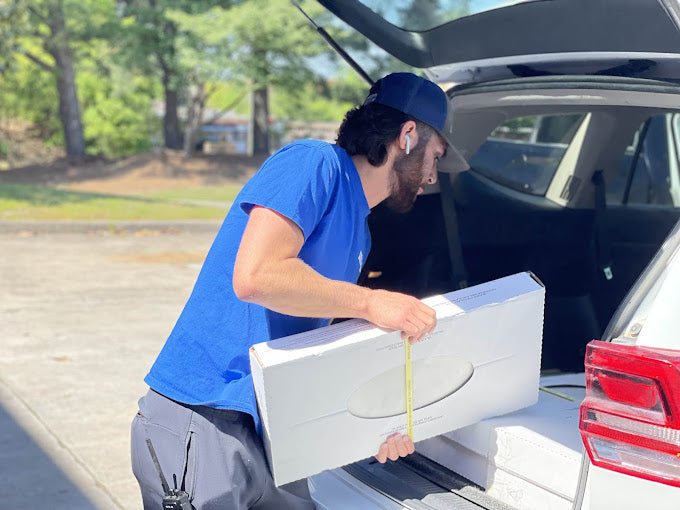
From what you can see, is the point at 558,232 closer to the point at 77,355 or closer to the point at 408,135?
the point at 408,135

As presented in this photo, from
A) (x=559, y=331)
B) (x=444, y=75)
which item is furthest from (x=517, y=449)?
(x=559, y=331)

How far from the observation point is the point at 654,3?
1.84 meters

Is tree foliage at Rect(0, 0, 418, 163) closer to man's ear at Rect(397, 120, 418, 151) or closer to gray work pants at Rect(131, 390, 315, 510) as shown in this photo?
man's ear at Rect(397, 120, 418, 151)

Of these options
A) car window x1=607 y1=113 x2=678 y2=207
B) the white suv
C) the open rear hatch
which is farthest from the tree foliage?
the open rear hatch

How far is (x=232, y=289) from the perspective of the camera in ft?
6.68

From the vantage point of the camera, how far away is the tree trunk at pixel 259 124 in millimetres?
26609

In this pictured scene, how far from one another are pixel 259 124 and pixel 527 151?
23291mm

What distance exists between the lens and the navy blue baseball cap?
7.04ft

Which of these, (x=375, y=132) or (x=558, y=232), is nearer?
(x=375, y=132)

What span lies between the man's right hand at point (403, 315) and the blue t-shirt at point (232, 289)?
206 mm

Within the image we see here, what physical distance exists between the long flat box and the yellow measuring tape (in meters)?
0.21

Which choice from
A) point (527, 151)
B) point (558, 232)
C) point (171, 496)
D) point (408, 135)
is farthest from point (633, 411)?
point (527, 151)

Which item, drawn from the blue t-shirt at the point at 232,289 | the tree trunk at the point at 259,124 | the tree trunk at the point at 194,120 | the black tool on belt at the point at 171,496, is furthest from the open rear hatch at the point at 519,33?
the tree trunk at the point at 259,124

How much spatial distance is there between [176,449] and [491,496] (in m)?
0.79
